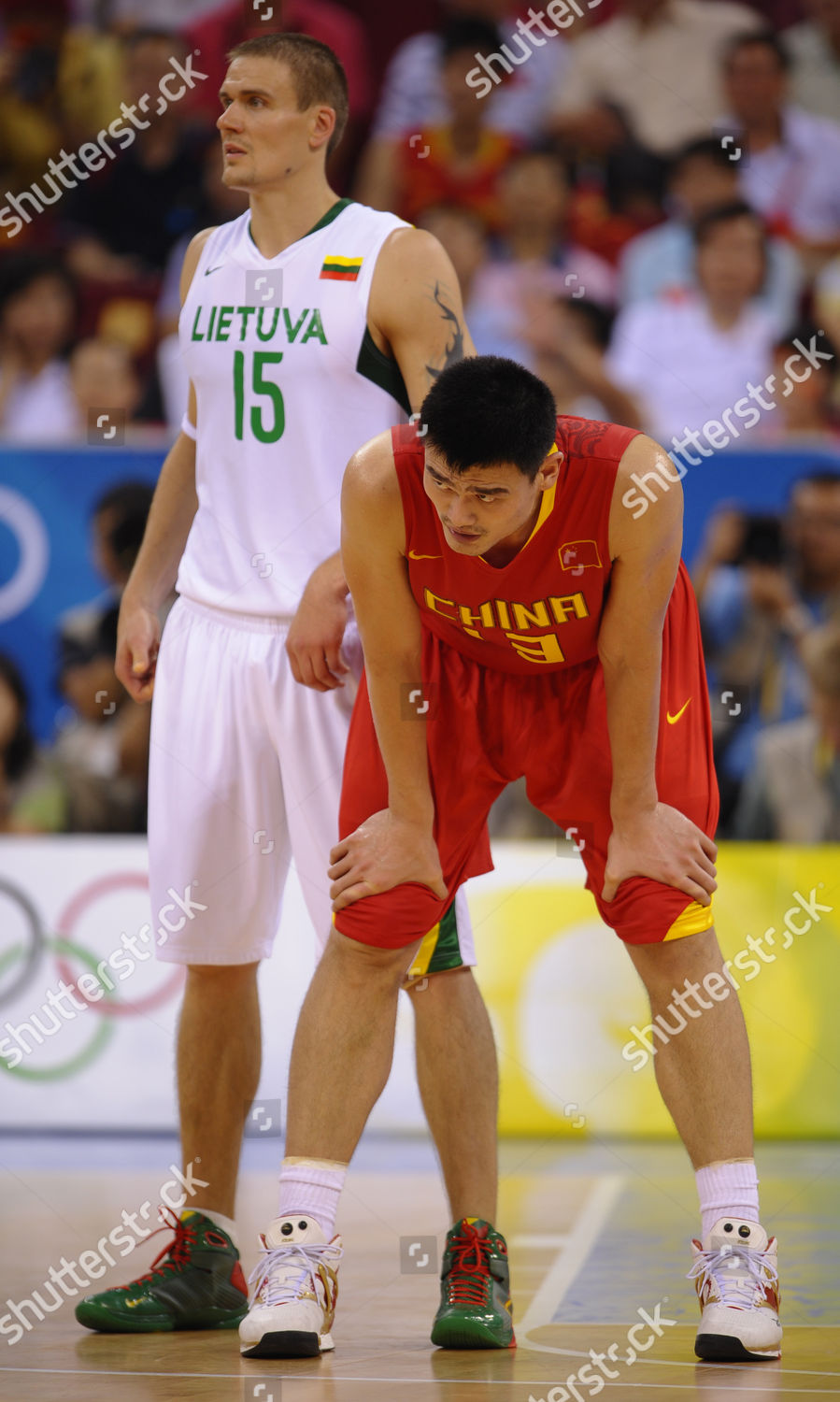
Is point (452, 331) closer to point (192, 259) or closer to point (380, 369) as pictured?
point (380, 369)

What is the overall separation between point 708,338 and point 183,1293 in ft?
16.8

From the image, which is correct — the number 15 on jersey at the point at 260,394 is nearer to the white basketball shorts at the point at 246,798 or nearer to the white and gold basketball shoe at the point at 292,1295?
the white basketball shorts at the point at 246,798

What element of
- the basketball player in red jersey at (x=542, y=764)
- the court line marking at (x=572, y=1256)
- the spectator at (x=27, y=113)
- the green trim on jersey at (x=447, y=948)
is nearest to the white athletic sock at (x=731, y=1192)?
the basketball player in red jersey at (x=542, y=764)

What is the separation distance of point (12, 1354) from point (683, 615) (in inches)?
64.9

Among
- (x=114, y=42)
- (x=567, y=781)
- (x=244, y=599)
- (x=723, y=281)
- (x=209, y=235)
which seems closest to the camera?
(x=567, y=781)

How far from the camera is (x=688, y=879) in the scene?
268 cm

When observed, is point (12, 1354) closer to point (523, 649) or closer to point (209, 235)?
point (523, 649)

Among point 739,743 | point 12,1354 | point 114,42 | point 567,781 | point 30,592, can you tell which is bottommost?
point 12,1354

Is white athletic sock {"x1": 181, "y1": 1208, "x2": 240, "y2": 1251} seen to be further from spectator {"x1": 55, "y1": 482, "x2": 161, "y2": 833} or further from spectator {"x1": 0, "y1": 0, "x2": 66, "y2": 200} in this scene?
spectator {"x1": 0, "y1": 0, "x2": 66, "y2": 200}

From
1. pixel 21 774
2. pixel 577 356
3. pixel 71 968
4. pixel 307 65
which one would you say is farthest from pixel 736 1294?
pixel 577 356

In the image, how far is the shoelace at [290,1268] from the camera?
8.55 ft

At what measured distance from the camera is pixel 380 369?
3119 millimetres

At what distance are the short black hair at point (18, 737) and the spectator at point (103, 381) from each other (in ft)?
Result: 4.62

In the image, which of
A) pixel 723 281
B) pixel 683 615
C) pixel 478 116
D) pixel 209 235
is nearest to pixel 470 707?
pixel 683 615
